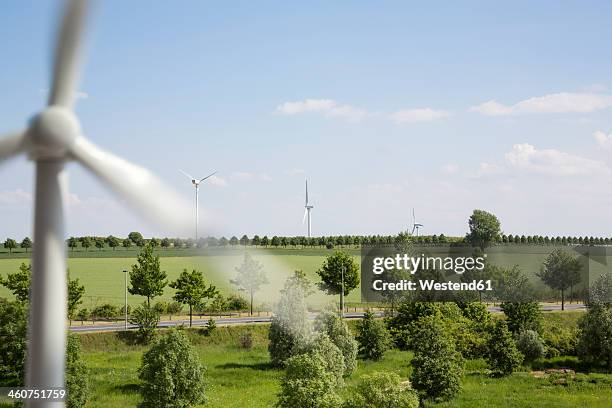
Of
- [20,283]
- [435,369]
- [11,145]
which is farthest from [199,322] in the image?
[11,145]

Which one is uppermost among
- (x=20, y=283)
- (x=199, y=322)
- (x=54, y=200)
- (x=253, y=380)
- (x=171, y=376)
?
(x=54, y=200)

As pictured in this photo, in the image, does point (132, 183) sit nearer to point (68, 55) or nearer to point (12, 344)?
point (68, 55)

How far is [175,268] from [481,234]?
8585 cm

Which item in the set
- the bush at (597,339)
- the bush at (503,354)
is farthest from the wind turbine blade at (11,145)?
the bush at (597,339)

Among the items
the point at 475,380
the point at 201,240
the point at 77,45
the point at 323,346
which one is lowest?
the point at 475,380

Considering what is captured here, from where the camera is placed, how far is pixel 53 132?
17.0 m

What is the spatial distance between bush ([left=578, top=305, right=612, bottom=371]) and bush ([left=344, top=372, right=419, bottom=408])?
3647 centimetres

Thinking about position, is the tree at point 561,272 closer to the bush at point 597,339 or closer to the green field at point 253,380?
the bush at point 597,339

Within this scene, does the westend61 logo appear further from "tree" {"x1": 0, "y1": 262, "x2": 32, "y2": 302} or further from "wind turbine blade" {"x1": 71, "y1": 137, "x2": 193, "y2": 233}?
"wind turbine blade" {"x1": 71, "y1": 137, "x2": 193, "y2": 233}

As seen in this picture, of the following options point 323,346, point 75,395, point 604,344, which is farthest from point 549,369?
point 75,395

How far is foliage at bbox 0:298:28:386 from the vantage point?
62.6 meters

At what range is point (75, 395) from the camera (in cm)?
5388

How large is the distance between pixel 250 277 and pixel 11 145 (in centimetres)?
8452

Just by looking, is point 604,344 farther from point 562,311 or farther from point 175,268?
point 175,268
